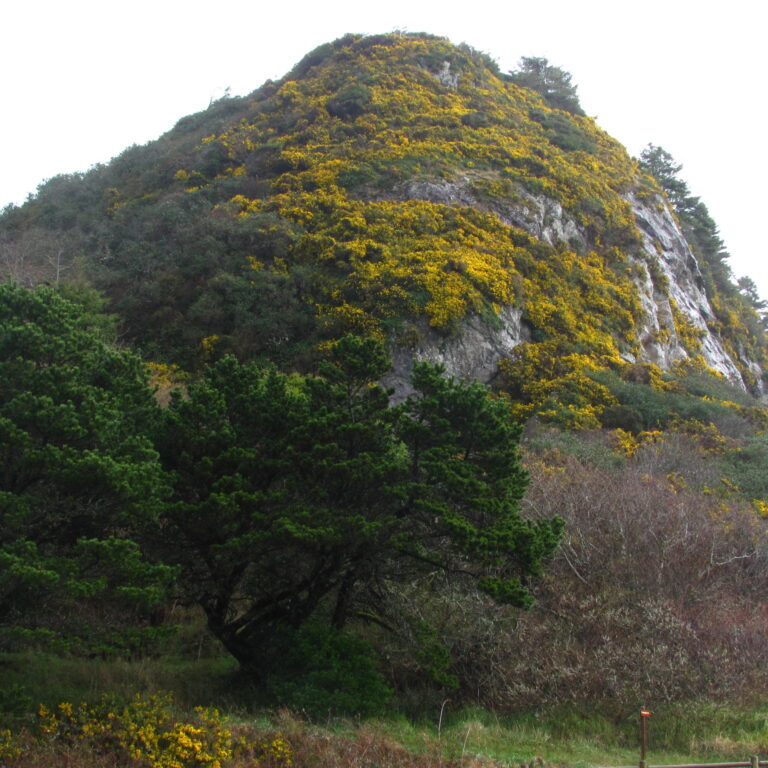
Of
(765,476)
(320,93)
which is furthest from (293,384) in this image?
(320,93)

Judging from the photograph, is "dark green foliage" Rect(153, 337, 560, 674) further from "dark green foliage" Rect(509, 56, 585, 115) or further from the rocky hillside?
"dark green foliage" Rect(509, 56, 585, 115)

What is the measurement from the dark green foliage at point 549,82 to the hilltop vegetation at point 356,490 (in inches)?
1124

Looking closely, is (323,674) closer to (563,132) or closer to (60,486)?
(60,486)

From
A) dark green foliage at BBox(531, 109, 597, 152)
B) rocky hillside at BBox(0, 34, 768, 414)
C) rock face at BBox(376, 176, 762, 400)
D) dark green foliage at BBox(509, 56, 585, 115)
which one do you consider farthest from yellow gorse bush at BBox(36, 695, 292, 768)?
dark green foliage at BBox(509, 56, 585, 115)

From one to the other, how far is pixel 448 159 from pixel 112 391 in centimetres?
2984

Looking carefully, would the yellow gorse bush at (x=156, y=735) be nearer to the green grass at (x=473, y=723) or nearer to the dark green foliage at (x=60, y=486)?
the green grass at (x=473, y=723)

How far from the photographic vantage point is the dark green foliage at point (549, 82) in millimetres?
54438

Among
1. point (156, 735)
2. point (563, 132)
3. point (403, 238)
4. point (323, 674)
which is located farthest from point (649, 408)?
point (563, 132)

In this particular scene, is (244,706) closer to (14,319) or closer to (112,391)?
(112,391)

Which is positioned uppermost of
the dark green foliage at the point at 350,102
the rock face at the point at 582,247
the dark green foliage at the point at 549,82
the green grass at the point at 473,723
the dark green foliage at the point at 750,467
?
the dark green foliage at the point at 549,82

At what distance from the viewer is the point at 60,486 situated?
31.9 feet

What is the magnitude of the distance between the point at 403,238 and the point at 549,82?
33659 millimetres

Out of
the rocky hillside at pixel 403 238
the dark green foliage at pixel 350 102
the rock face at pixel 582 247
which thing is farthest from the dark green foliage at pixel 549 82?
the dark green foliage at pixel 350 102

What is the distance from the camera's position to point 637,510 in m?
15.5
